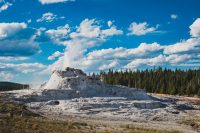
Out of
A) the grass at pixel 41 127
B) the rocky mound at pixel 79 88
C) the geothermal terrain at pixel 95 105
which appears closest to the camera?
the grass at pixel 41 127

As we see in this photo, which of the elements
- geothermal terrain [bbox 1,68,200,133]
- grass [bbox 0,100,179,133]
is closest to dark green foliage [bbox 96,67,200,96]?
geothermal terrain [bbox 1,68,200,133]

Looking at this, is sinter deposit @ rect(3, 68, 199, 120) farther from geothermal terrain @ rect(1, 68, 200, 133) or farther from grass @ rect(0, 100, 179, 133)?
grass @ rect(0, 100, 179, 133)

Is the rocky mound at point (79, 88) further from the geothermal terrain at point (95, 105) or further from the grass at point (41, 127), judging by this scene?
the grass at point (41, 127)

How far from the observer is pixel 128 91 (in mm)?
81500

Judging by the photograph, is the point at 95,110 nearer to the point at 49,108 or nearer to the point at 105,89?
the point at 49,108

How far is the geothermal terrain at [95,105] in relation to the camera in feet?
179

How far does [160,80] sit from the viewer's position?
449 feet

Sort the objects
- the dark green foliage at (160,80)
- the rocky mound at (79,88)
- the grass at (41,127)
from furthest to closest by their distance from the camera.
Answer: the dark green foliage at (160,80) < the rocky mound at (79,88) < the grass at (41,127)

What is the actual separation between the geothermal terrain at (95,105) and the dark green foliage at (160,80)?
140 ft

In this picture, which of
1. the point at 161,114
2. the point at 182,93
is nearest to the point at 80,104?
the point at 161,114

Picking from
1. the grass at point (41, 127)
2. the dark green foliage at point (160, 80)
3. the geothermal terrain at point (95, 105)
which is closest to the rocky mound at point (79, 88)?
the geothermal terrain at point (95, 105)

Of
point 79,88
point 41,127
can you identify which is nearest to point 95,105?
point 79,88

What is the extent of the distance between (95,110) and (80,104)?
3.53m

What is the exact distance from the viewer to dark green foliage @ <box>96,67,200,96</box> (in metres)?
126
